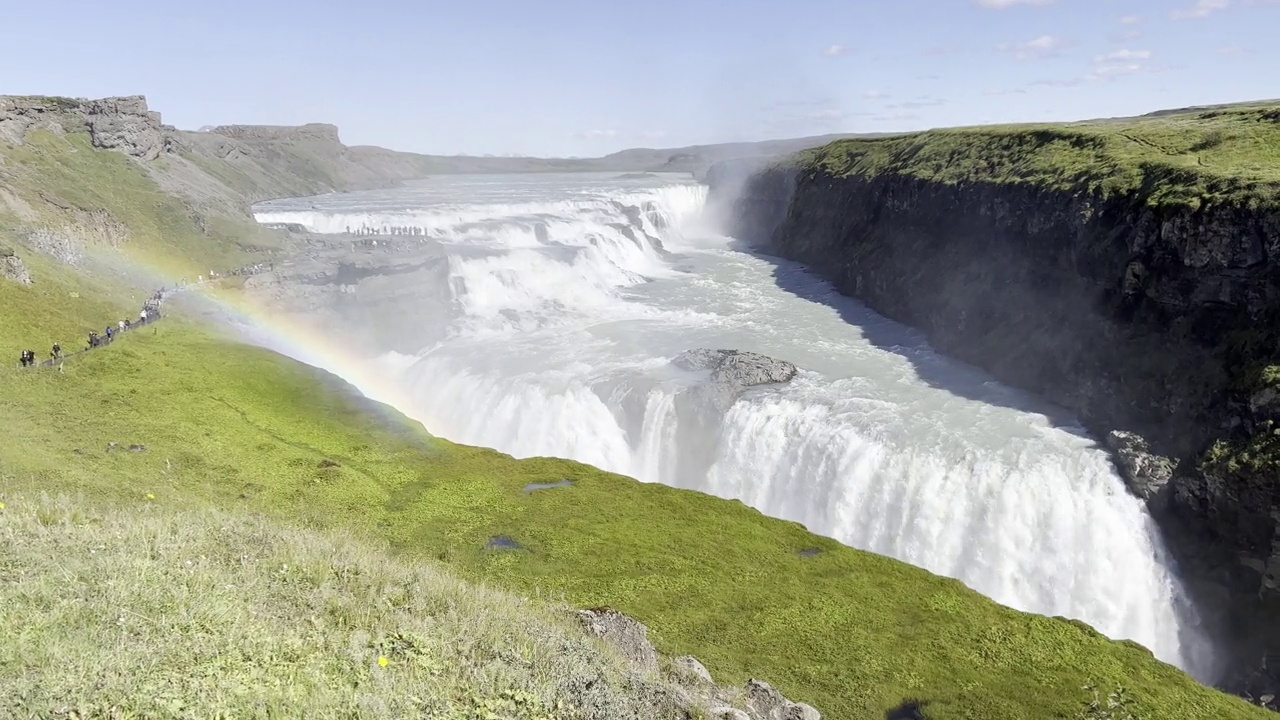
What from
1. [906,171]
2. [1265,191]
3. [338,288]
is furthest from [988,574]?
[338,288]

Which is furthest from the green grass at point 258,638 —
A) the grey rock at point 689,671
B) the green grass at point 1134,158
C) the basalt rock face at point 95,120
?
the basalt rock face at point 95,120

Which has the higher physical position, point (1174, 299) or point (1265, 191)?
point (1265, 191)

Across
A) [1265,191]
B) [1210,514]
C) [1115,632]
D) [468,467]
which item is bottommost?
[1115,632]

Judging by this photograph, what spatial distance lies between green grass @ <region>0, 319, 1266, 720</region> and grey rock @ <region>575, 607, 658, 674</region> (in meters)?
3.15

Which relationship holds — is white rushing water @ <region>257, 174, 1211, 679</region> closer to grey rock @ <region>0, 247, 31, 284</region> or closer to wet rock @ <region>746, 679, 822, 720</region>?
wet rock @ <region>746, 679, 822, 720</region>

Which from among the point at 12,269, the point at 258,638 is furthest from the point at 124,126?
the point at 258,638

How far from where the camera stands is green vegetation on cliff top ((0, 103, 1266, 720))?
19109mm

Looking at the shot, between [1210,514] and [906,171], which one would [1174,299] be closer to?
[1210,514]

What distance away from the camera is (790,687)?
19.2 m

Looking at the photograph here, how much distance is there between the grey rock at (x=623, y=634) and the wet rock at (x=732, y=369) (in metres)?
25.9

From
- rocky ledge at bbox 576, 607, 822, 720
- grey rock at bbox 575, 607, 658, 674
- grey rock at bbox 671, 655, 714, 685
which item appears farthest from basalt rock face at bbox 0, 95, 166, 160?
grey rock at bbox 671, 655, 714, 685

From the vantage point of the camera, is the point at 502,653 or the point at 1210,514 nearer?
the point at 502,653

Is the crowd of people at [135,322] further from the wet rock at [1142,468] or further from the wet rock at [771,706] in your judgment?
the wet rock at [1142,468]

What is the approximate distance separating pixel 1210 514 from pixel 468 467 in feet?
106
